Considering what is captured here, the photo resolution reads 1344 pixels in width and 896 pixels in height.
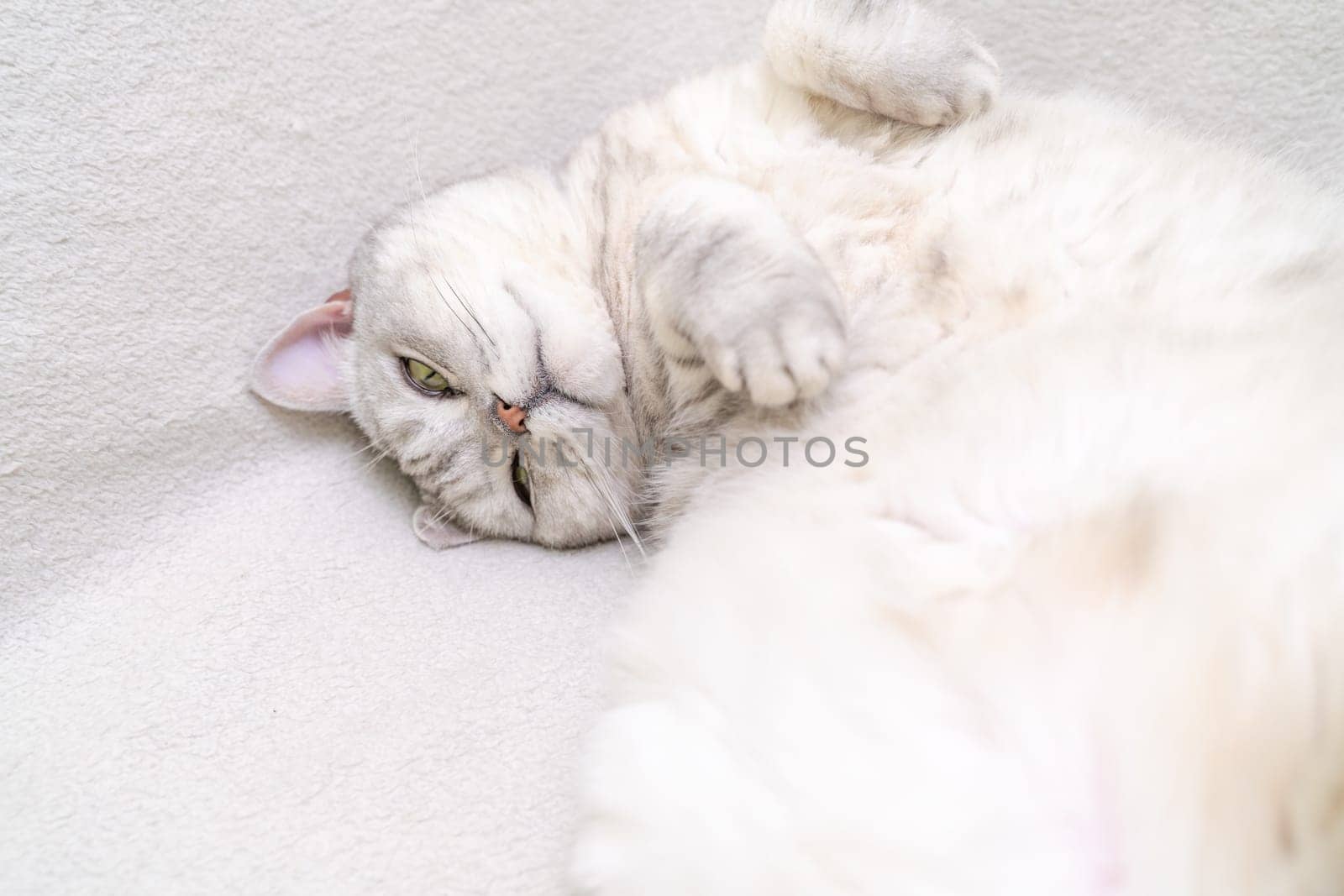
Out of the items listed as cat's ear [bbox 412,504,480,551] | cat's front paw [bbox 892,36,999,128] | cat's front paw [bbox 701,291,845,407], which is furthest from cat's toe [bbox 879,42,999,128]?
cat's ear [bbox 412,504,480,551]

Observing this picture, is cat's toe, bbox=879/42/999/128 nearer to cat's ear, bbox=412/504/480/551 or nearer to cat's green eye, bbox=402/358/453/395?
cat's green eye, bbox=402/358/453/395

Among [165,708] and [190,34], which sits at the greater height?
[190,34]

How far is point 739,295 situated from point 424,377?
1.98 ft

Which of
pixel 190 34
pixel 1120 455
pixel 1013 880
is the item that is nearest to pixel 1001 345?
pixel 1120 455

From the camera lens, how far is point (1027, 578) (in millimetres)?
850

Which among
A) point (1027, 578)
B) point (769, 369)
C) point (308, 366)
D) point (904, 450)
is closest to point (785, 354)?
point (769, 369)

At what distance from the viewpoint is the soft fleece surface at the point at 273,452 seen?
3.54 feet

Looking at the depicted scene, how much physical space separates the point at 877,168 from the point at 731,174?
215 millimetres

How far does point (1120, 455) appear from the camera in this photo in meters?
0.87

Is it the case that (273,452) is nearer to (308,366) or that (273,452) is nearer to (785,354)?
(308,366)

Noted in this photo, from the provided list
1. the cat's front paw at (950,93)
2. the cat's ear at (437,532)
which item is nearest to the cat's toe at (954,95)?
the cat's front paw at (950,93)

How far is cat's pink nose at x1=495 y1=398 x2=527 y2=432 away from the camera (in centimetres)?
128

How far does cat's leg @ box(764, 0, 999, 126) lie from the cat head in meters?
0.44

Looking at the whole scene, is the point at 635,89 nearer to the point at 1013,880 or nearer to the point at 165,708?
the point at 165,708
